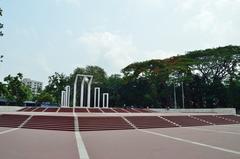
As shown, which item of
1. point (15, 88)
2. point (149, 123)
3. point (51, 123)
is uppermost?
point (15, 88)

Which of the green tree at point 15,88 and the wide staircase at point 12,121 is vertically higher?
the green tree at point 15,88

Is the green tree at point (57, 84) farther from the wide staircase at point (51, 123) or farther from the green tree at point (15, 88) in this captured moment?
the wide staircase at point (51, 123)

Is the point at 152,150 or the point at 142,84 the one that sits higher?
the point at 142,84

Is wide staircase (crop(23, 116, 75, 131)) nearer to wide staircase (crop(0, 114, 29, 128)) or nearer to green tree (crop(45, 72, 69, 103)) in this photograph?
wide staircase (crop(0, 114, 29, 128))

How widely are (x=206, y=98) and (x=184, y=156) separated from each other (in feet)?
149

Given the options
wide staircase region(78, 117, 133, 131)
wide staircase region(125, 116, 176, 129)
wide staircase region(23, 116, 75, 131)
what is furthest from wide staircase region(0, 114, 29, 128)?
wide staircase region(125, 116, 176, 129)

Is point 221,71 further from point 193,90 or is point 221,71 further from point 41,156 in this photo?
point 41,156

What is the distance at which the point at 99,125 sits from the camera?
1931cm

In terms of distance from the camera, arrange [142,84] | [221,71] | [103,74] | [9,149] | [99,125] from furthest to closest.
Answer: [103,74]
[142,84]
[221,71]
[99,125]
[9,149]

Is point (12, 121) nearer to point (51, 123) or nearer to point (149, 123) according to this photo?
point (51, 123)

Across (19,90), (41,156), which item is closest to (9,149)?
(41,156)

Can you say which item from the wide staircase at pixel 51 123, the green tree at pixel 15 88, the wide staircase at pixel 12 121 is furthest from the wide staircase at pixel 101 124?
the green tree at pixel 15 88

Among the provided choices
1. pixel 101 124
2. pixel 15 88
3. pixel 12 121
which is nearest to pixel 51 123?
pixel 12 121

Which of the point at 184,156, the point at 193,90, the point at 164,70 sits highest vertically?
the point at 164,70
